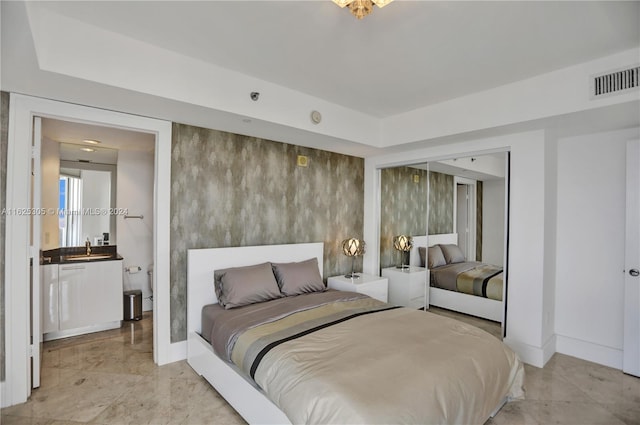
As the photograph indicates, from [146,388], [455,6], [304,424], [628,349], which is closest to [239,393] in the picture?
[304,424]

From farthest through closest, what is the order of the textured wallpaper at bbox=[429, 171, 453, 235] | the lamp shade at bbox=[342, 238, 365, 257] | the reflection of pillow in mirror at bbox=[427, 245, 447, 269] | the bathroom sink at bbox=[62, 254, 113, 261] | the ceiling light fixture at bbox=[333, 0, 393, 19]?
the lamp shade at bbox=[342, 238, 365, 257] → the reflection of pillow in mirror at bbox=[427, 245, 447, 269] → the textured wallpaper at bbox=[429, 171, 453, 235] → the bathroom sink at bbox=[62, 254, 113, 261] → the ceiling light fixture at bbox=[333, 0, 393, 19]

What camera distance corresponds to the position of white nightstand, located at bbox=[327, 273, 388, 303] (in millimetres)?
3951

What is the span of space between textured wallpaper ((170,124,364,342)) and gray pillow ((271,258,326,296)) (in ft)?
1.56

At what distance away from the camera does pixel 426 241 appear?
4.21 meters

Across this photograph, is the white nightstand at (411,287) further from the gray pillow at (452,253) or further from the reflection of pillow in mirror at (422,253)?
the gray pillow at (452,253)

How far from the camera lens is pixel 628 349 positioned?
9.66ft

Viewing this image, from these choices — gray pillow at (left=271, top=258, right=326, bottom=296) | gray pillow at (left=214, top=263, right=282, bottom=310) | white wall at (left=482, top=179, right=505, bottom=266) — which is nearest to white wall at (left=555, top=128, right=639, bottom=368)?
white wall at (left=482, top=179, right=505, bottom=266)

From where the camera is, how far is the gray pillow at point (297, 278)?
3305mm

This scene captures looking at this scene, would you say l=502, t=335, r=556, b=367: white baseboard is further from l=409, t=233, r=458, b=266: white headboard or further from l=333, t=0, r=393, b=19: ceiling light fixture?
l=333, t=0, r=393, b=19: ceiling light fixture

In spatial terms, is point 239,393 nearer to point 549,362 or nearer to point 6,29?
point 6,29

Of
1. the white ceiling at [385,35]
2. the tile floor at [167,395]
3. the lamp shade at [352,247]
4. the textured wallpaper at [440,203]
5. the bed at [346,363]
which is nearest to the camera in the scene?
the bed at [346,363]

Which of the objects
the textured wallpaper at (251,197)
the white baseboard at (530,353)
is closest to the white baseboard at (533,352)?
the white baseboard at (530,353)

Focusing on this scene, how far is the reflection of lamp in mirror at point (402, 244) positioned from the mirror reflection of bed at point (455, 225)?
8 cm

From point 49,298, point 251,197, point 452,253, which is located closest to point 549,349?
point 452,253
